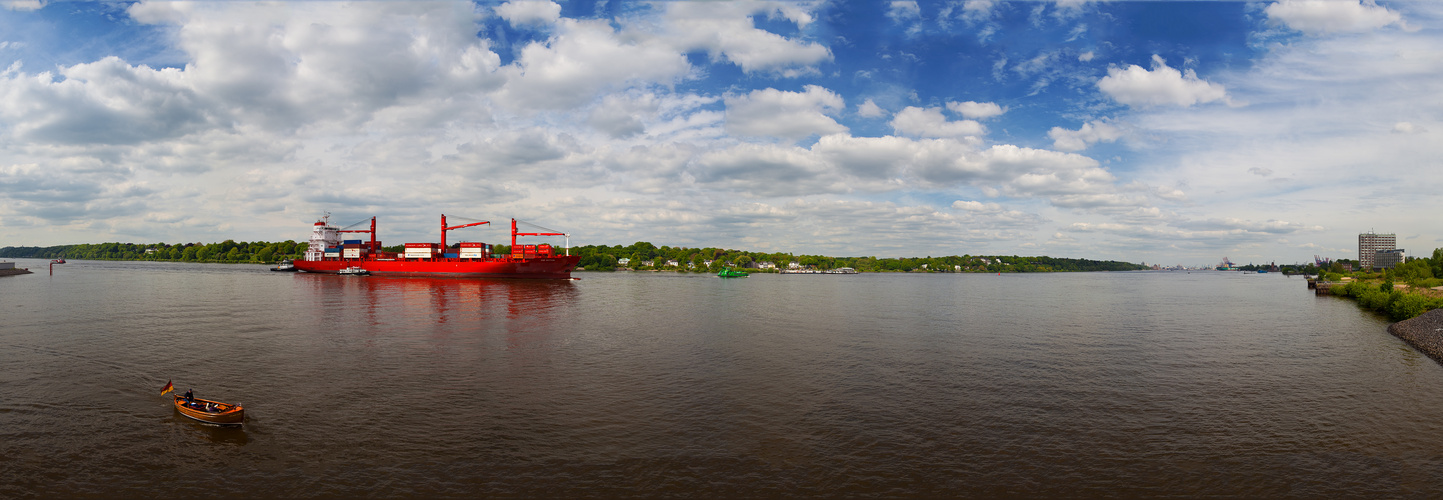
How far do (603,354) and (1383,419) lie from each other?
113 ft

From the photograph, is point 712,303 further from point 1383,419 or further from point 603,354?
point 1383,419

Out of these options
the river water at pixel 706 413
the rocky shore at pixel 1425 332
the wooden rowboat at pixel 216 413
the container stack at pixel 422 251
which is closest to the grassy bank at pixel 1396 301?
the rocky shore at pixel 1425 332

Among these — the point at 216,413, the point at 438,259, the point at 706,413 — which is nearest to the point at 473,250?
the point at 438,259

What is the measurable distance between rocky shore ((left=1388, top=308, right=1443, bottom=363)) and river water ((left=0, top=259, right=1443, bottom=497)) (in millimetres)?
1155

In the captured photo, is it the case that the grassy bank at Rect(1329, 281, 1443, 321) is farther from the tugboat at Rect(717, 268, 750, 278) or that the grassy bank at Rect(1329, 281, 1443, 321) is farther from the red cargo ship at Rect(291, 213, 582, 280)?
the tugboat at Rect(717, 268, 750, 278)

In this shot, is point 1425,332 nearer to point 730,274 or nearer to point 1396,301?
point 1396,301

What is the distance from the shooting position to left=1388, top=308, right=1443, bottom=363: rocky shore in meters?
38.1

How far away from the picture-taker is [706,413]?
899 inches

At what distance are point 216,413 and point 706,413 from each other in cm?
1673

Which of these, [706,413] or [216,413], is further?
[706,413]

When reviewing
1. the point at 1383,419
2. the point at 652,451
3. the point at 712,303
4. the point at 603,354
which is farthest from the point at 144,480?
the point at 712,303

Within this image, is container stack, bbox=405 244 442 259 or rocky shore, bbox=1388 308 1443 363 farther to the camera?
container stack, bbox=405 244 442 259

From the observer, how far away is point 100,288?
80.4m

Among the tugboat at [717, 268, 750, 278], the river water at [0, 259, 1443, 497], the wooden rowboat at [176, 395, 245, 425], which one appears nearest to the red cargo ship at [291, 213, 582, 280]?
the tugboat at [717, 268, 750, 278]
